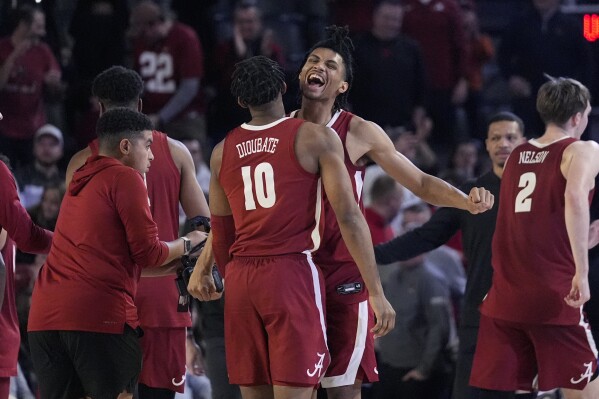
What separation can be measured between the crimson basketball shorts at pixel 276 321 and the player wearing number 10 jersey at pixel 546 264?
1.50 meters

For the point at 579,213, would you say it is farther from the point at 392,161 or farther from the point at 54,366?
the point at 54,366

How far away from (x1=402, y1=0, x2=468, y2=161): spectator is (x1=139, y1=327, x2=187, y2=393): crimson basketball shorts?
255 inches

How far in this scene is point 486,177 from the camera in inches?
318

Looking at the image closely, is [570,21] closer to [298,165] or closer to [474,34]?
[474,34]

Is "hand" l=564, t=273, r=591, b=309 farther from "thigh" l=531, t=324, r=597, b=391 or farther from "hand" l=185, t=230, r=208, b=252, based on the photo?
"hand" l=185, t=230, r=208, b=252

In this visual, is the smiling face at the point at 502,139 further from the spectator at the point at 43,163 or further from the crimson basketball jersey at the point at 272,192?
the spectator at the point at 43,163

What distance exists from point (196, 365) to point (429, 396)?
1794 millimetres

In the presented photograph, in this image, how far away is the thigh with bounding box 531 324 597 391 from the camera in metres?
6.98

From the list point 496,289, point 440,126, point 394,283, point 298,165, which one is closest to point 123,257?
point 298,165

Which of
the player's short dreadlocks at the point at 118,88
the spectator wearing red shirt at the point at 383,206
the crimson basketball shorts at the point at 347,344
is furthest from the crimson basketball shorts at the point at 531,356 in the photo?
the spectator wearing red shirt at the point at 383,206

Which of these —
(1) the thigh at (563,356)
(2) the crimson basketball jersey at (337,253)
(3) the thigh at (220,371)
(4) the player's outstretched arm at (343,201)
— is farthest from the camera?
(3) the thigh at (220,371)

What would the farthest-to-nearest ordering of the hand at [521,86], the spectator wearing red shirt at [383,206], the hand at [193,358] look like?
the hand at [521,86] → the spectator wearing red shirt at [383,206] → the hand at [193,358]

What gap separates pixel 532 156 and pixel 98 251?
99.1 inches

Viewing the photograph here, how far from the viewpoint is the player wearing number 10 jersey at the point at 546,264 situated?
694 centimetres
